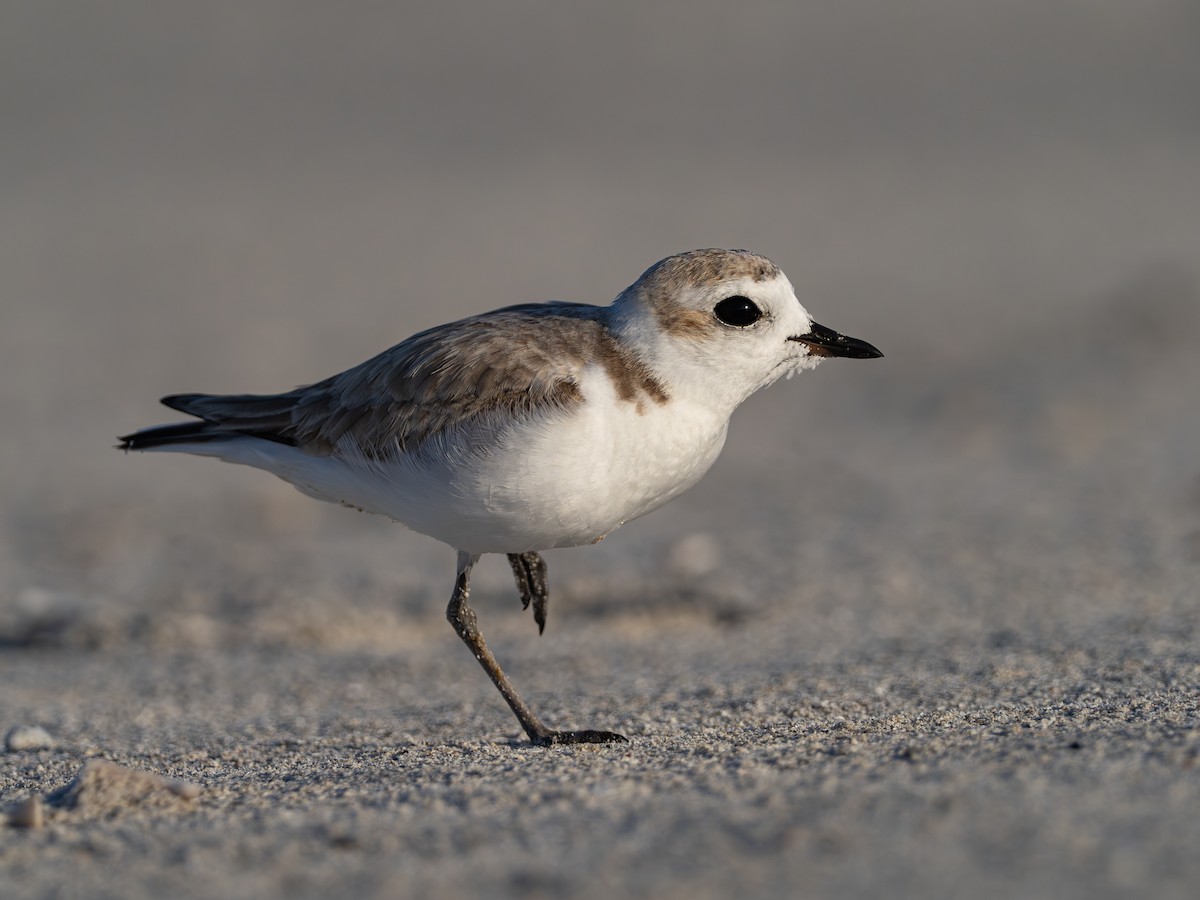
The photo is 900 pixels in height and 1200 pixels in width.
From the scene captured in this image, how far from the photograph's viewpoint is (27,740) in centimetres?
512

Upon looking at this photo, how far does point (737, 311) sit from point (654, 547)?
3.44 metres

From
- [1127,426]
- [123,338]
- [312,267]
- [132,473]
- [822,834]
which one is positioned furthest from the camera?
[312,267]

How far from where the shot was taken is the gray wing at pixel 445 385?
461cm

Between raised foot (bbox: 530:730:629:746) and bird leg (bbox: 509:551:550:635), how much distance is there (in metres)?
0.90

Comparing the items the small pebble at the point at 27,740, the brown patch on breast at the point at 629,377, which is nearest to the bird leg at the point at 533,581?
the brown patch on breast at the point at 629,377

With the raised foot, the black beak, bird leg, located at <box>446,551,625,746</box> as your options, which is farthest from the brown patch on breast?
the raised foot

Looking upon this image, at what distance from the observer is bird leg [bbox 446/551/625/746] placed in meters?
4.62

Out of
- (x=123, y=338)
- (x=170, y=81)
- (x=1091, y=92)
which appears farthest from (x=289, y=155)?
(x=1091, y=92)

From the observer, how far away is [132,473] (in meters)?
10.6

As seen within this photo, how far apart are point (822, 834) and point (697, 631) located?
3467 millimetres

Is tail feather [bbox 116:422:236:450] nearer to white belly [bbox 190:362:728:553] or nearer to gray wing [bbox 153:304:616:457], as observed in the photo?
gray wing [bbox 153:304:616:457]

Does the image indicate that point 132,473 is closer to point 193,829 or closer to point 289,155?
point 193,829

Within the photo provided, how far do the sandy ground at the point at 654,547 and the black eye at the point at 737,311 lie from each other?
4.23ft

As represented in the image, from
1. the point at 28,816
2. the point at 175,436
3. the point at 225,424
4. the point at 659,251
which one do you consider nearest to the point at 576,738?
the point at 28,816
